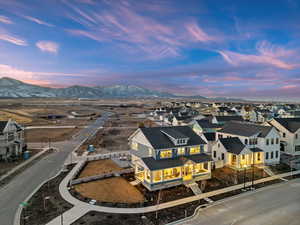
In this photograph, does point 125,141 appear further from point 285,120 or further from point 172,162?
point 285,120

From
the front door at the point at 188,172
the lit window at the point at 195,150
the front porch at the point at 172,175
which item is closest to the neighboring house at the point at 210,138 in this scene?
the lit window at the point at 195,150

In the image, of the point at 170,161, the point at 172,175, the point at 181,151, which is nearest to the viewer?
the point at 172,175

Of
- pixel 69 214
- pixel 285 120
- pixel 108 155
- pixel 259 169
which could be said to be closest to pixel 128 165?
pixel 108 155

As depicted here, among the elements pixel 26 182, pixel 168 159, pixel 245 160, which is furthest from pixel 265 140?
pixel 26 182

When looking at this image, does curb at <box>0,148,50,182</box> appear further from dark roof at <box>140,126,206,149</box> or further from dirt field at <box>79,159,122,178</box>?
dark roof at <box>140,126,206,149</box>

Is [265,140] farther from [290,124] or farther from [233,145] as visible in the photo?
[290,124]

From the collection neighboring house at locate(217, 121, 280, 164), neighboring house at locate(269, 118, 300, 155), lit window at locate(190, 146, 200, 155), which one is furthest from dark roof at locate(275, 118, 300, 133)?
lit window at locate(190, 146, 200, 155)
